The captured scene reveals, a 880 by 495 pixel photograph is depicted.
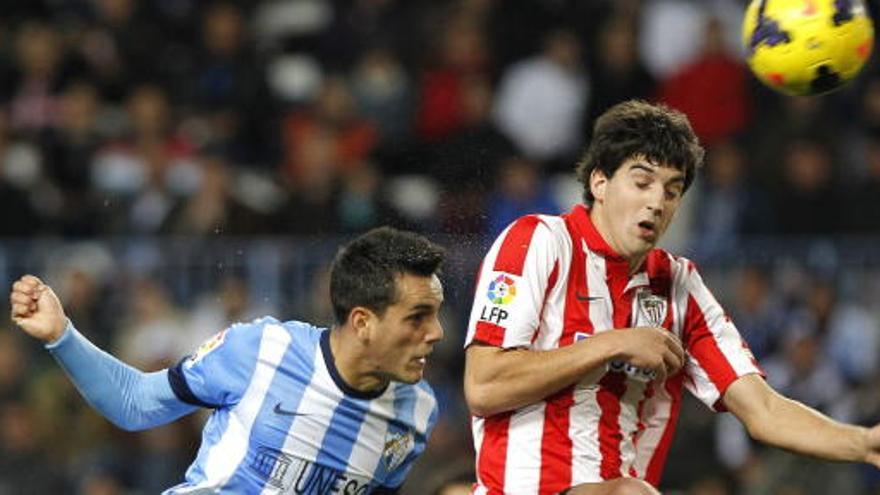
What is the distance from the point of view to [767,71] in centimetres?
632

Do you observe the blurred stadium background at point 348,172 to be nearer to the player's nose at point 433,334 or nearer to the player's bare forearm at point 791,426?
the player's nose at point 433,334

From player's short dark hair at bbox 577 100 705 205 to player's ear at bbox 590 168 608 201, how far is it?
1 centimetres

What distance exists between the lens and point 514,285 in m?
5.76

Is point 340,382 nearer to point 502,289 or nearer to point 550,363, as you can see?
point 502,289

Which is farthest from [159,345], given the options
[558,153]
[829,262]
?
[829,262]

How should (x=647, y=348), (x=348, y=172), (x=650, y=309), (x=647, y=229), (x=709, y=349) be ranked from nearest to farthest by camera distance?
(x=647, y=348)
(x=647, y=229)
(x=650, y=309)
(x=709, y=349)
(x=348, y=172)

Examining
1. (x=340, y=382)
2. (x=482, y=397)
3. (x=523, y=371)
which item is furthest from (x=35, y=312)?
(x=523, y=371)

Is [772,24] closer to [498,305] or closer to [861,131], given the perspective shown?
[498,305]

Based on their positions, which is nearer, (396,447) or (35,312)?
(35,312)

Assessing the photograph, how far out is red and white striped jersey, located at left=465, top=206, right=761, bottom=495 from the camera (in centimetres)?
577

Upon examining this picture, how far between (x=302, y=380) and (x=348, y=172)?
19.8 ft

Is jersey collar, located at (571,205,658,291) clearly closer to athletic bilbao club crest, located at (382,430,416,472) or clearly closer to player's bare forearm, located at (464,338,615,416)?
player's bare forearm, located at (464,338,615,416)

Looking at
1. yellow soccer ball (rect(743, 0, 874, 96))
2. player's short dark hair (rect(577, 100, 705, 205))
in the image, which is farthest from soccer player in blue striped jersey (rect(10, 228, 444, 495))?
yellow soccer ball (rect(743, 0, 874, 96))

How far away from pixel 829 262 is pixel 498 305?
609 centimetres
